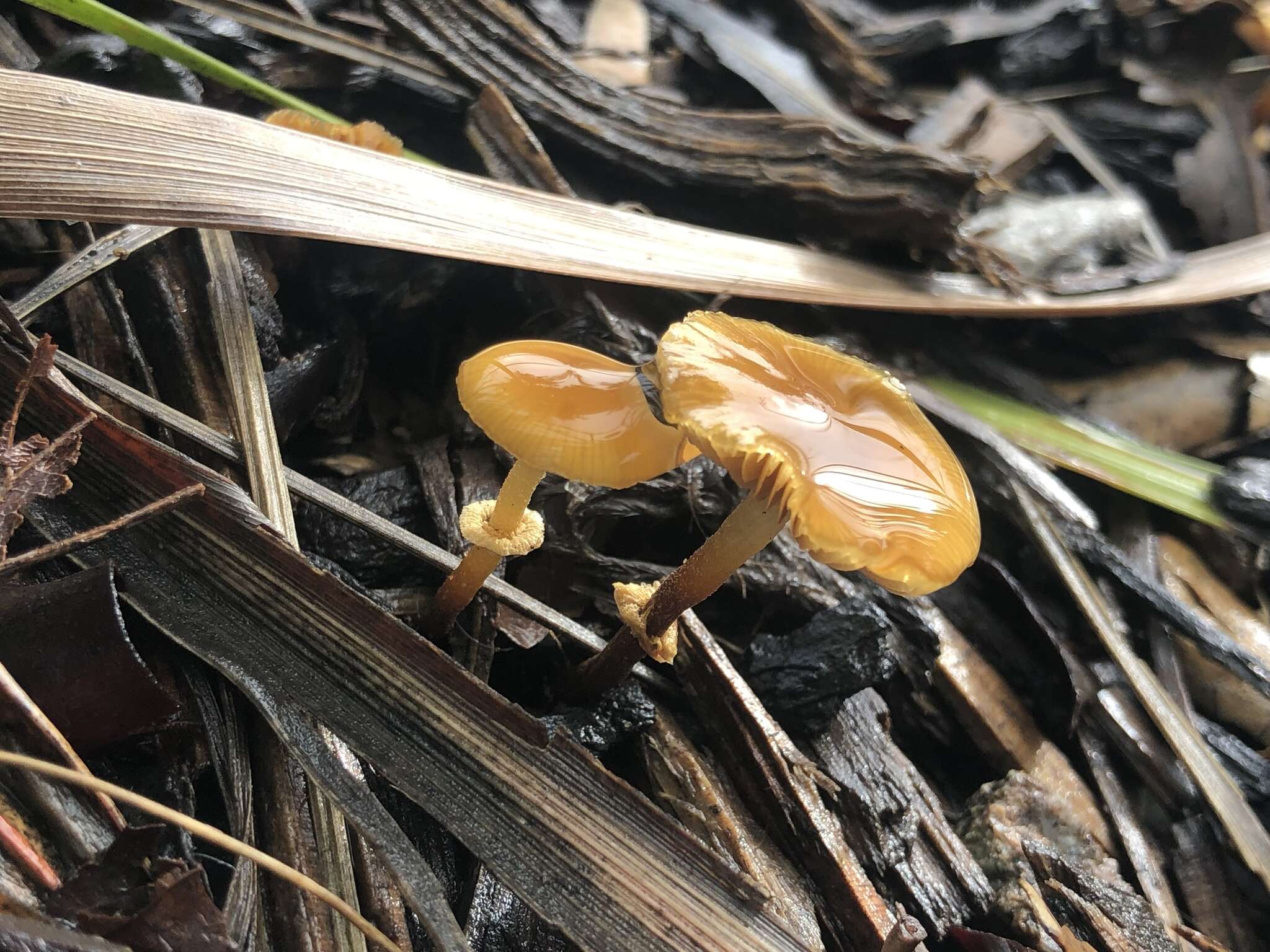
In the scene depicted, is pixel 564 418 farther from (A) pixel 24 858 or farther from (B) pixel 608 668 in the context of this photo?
(A) pixel 24 858

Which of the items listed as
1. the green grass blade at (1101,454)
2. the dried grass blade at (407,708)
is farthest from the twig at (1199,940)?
the green grass blade at (1101,454)

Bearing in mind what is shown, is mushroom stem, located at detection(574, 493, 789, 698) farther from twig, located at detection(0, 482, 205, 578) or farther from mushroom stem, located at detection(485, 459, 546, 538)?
twig, located at detection(0, 482, 205, 578)

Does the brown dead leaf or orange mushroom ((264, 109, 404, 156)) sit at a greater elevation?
orange mushroom ((264, 109, 404, 156))

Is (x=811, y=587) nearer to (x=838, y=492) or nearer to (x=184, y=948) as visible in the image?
(x=838, y=492)

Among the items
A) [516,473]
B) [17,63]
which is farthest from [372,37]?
[516,473]

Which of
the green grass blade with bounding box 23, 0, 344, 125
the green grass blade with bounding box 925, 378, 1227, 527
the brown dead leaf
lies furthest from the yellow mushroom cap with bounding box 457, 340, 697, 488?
the green grass blade with bounding box 925, 378, 1227, 527

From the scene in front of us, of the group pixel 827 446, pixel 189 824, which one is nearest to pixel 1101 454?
pixel 827 446

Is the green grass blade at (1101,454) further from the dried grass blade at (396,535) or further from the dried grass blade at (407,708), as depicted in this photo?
the dried grass blade at (407,708)
